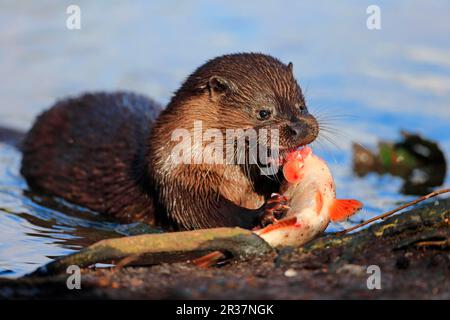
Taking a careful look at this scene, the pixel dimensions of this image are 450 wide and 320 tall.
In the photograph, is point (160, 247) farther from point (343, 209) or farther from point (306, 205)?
point (343, 209)

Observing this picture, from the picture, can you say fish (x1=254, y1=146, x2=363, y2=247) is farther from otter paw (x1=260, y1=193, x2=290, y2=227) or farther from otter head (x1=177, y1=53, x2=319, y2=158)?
otter head (x1=177, y1=53, x2=319, y2=158)

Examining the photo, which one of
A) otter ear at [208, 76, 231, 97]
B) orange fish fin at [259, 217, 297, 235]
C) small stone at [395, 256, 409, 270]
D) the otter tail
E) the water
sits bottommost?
small stone at [395, 256, 409, 270]

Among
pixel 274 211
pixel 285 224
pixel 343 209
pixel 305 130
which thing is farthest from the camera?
pixel 305 130

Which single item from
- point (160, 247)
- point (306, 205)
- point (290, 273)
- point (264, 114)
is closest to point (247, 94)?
point (264, 114)

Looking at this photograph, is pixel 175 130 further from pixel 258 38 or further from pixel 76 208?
pixel 258 38

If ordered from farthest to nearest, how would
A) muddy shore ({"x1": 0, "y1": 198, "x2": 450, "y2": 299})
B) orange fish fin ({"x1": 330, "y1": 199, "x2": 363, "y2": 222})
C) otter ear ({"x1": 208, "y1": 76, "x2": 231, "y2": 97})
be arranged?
otter ear ({"x1": 208, "y1": 76, "x2": 231, "y2": 97}) < orange fish fin ({"x1": 330, "y1": 199, "x2": 363, "y2": 222}) < muddy shore ({"x1": 0, "y1": 198, "x2": 450, "y2": 299})

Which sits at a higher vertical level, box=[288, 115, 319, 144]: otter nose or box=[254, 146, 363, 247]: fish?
box=[288, 115, 319, 144]: otter nose

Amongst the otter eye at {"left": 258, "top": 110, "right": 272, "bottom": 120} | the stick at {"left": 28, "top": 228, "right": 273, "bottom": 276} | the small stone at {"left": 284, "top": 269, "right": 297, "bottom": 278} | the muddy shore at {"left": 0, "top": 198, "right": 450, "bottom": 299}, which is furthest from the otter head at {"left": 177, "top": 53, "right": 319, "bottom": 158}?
the small stone at {"left": 284, "top": 269, "right": 297, "bottom": 278}
